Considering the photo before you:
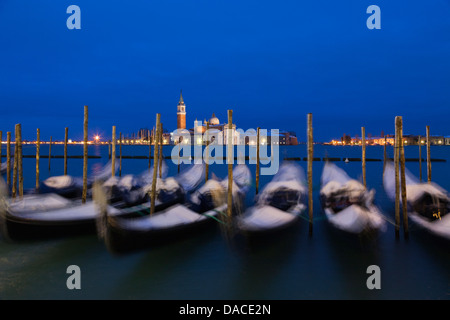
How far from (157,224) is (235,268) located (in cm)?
156

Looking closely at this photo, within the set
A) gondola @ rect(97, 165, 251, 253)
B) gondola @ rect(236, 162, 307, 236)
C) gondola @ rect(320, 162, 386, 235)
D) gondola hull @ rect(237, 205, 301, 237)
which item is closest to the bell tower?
gondola @ rect(320, 162, 386, 235)

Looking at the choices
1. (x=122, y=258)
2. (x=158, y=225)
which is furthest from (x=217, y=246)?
(x=122, y=258)

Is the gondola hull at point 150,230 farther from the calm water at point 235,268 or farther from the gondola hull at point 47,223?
the gondola hull at point 47,223

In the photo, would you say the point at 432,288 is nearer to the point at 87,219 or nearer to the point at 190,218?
the point at 190,218

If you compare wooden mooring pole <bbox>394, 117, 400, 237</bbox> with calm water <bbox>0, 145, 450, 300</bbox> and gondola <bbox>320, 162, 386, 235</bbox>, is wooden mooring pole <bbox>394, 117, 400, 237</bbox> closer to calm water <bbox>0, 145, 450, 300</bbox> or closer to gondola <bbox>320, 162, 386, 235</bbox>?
gondola <bbox>320, 162, 386, 235</bbox>

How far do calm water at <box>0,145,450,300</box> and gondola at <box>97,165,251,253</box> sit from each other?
0.28m

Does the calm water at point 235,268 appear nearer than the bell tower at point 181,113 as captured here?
Yes

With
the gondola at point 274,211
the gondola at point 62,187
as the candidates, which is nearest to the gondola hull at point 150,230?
the gondola at point 274,211

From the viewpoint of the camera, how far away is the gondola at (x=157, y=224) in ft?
15.9

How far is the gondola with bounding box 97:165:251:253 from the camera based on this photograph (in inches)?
191

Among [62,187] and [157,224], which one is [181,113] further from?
[157,224]

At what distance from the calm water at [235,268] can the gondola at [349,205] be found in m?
0.28

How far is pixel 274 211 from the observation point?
6477mm

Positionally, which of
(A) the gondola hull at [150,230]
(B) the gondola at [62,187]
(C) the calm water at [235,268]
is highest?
(B) the gondola at [62,187]
